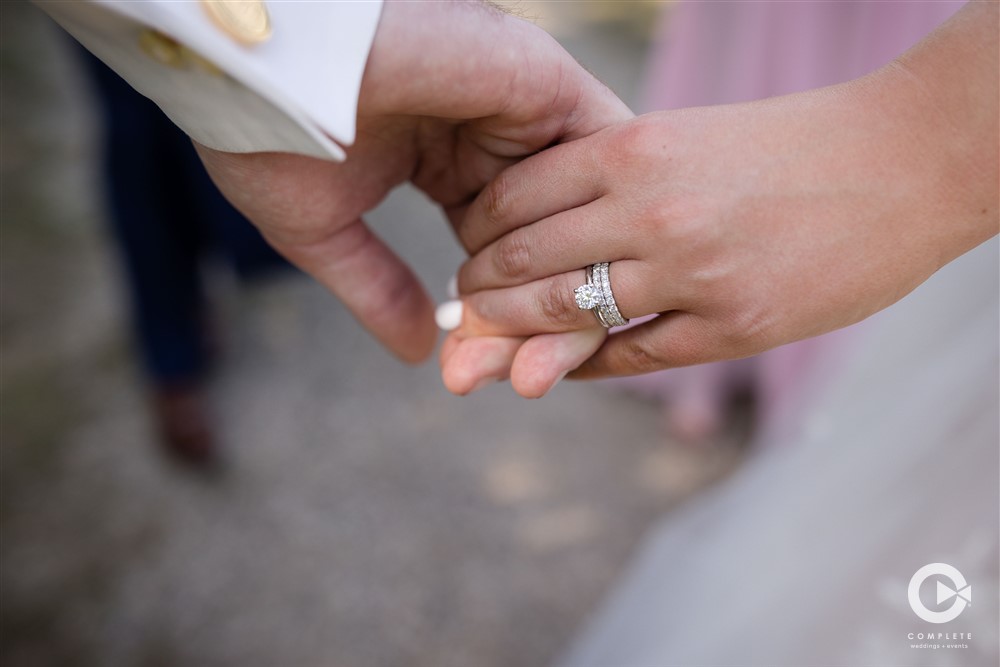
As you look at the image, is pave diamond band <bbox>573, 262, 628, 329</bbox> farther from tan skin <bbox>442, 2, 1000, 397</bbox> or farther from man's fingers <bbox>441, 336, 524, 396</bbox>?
man's fingers <bbox>441, 336, 524, 396</bbox>

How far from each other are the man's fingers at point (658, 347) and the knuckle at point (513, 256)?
143 mm

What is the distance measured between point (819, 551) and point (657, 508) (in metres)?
0.79

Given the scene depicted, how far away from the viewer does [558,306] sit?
0.85 metres

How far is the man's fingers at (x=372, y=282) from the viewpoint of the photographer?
0.98 metres

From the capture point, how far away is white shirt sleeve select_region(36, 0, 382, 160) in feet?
2.09

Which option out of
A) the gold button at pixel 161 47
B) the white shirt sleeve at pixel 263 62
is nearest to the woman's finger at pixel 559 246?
the white shirt sleeve at pixel 263 62

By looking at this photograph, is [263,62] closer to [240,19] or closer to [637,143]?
[240,19]

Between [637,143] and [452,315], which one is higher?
[637,143]

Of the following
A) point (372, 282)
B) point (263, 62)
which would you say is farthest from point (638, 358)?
point (263, 62)

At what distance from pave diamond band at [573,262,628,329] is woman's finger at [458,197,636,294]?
11mm

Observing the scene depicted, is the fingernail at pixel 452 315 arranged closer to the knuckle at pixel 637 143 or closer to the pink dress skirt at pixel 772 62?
the knuckle at pixel 637 143

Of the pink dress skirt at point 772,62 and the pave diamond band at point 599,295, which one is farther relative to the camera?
the pink dress skirt at point 772,62

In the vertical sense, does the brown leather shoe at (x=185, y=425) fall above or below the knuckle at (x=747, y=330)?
below

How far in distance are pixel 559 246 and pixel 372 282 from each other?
0.98 feet
